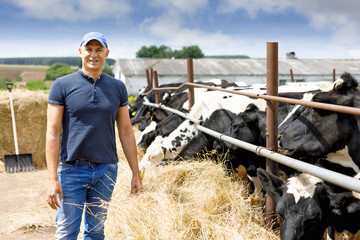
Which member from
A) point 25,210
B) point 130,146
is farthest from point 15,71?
point 130,146

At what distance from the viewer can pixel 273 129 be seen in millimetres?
3215

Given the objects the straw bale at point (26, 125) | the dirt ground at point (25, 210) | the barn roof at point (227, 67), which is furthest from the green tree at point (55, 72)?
the dirt ground at point (25, 210)

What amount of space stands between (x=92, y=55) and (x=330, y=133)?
224 centimetres

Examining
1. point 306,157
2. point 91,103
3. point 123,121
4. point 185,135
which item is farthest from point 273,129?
point 185,135

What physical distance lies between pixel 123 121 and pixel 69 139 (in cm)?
49

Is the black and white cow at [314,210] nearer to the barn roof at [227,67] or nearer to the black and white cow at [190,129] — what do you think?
the black and white cow at [190,129]

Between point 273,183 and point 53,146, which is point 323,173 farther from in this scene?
point 53,146

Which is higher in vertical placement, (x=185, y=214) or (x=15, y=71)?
(x=15, y=71)

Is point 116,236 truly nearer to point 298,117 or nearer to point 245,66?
point 298,117

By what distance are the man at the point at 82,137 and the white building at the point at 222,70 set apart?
24082 mm

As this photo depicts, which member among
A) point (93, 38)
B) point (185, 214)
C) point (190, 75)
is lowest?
point (185, 214)

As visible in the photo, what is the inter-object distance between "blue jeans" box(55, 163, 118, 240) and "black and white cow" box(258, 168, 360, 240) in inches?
54.5

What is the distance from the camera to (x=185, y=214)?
9.11ft

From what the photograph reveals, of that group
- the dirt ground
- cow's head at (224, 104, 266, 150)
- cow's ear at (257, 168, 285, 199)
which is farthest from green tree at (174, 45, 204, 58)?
cow's ear at (257, 168, 285, 199)
